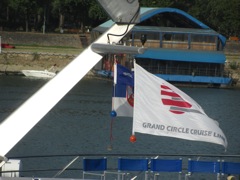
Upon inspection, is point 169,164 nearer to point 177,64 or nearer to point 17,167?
point 17,167

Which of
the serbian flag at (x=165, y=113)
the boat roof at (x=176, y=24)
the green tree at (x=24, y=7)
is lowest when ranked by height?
the serbian flag at (x=165, y=113)

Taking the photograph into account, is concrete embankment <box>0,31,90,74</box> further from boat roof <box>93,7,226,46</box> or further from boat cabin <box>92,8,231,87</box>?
boat roof <box>93,7,226,46</box>

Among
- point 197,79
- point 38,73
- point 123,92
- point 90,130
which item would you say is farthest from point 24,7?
point 123,92

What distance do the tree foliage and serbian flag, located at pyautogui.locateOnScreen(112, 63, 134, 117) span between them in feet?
233

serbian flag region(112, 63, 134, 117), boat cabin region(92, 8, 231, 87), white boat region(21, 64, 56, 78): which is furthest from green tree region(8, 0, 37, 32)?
serbian flag region(112, 63, 134, 117)

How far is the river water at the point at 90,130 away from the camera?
3161cm

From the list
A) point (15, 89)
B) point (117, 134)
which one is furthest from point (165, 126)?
point (15, 89)

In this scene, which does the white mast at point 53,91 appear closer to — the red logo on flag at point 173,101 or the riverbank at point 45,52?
the red logo on flag at point 173,101

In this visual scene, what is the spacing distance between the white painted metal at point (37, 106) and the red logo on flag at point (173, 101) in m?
1.20

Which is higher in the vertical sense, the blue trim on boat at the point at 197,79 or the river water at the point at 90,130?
the blue trim on boat at the point at 197,79

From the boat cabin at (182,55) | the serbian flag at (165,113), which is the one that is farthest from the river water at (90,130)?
the serbian flag at (165,113)

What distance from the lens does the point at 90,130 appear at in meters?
38.9

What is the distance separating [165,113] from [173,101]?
209 millimetres

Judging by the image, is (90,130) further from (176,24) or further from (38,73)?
(176,24)
